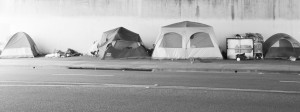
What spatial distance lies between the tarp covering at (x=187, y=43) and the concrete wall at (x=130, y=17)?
11.7 ft

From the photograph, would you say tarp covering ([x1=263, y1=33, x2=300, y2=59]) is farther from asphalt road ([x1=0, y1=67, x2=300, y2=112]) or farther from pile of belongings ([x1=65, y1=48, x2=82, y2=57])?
pile of belongings ([x1=65, y1=48, x2=82, y2=57])

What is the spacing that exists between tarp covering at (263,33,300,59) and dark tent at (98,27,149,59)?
776 centimetres

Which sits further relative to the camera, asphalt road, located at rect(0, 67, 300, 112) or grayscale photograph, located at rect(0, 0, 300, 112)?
grayscale photograph, located at rect(0, 0, 300, 112)

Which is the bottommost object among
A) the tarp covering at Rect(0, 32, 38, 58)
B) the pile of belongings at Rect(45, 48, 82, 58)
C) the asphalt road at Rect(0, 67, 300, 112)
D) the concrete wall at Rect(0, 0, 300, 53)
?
the asphalt road at Rect(0, 67, 300, 112)

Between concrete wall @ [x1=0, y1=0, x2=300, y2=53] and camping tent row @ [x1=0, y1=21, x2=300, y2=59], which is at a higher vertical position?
concrete wall @ [x1=0, y1=0, x2=300, y2=53]

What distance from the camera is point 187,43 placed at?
71.9 ft

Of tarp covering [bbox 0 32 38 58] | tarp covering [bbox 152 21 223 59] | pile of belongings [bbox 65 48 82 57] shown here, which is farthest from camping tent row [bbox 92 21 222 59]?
tarp covering [bbox 0 32 38 58]

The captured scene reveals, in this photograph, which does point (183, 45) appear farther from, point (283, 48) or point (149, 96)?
point (149, 96)

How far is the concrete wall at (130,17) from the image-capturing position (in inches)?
998

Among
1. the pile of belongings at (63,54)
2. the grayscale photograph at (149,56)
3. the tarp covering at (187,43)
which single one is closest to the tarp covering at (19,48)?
the grayscale photograph at (149,56)

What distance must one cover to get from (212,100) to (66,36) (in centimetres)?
1992

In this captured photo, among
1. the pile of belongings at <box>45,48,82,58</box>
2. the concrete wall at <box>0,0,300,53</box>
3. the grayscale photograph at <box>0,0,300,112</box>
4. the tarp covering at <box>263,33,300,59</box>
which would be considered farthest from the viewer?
the concrete wall at <box>0,0,300,53</box>

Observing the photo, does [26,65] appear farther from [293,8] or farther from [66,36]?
[293,8]

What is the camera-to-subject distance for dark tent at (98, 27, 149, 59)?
22.2 m
